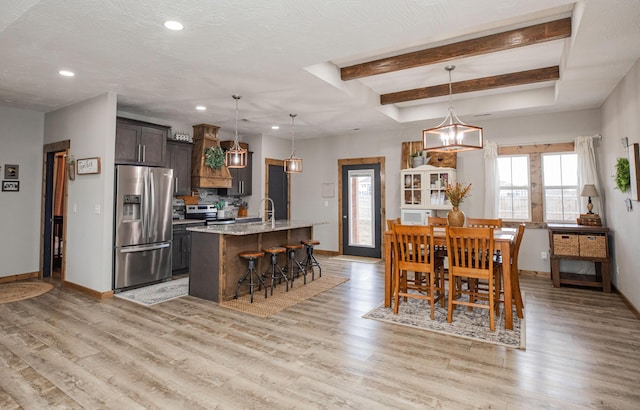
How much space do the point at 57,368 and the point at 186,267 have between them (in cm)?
339

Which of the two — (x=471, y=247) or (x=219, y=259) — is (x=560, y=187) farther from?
(x=219, y=259)

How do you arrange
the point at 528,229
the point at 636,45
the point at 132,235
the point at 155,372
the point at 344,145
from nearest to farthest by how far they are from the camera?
the point at 155,372 < the point at 636,45 < the point at 132,235 < the point at 528,229 < the point at 344,145

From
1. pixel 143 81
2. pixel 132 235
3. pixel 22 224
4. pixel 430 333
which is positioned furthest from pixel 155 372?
pixel 22 224

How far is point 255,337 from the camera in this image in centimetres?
320

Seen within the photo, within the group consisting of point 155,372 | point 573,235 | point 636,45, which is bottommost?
point 155,372

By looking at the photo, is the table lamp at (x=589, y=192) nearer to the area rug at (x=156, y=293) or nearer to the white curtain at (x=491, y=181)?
the white curtain at (x=491, y=181)

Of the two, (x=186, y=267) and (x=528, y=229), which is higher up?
(x=528, y=229)

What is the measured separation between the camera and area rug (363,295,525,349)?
3180 mm

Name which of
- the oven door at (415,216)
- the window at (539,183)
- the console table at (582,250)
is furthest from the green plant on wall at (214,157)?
the console table at (582,250)

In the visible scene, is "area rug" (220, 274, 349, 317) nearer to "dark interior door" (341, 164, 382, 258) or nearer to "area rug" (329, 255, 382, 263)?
"area rug" (329, 255, 382, 263)

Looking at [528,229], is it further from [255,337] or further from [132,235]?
[132,235]

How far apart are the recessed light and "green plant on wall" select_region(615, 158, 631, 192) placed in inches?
187

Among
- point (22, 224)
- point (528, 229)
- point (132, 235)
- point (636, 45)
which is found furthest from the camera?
point (528, 229)

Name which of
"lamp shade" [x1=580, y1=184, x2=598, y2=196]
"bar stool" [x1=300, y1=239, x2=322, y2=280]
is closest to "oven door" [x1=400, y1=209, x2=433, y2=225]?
"bar stool" [x1=300, y1=239, x2=322, y2=280]
